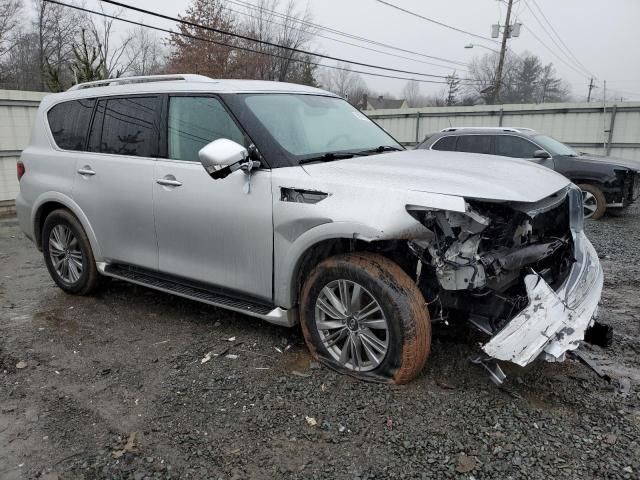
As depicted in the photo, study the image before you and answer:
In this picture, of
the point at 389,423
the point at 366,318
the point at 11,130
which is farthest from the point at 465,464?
the point at 11,130

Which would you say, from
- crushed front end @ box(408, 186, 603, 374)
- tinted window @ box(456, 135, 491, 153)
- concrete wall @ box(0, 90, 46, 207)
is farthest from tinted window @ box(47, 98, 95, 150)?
tinted window @ box(456, 135, 491, 153)

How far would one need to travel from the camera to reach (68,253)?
15.3 feet

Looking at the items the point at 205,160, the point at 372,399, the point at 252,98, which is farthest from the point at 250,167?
the point at 372,399

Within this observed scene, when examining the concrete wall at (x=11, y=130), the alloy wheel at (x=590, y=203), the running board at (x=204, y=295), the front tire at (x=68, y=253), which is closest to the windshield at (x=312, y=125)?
A: the running board at (x=204, y=295)

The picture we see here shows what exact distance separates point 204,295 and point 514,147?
7492mm

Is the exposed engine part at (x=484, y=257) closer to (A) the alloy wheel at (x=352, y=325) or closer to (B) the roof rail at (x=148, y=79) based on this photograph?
(A) the alloy wheel at (x=352, y=325)

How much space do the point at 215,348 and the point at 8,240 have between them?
5.87 m

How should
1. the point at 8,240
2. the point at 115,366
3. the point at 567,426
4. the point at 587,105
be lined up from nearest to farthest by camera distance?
1. the point at 567,426
2. the point at 115,366
3. the point at 8,240
4. the point at 587,105

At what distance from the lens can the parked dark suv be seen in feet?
28.7

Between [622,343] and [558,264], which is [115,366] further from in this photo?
[622,343]

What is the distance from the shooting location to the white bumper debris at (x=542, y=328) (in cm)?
254

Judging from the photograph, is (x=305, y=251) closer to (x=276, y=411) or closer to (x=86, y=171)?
(x=276, y=411)

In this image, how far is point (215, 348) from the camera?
3600mm

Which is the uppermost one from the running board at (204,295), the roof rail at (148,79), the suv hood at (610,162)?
the roof rail at (148,79)
